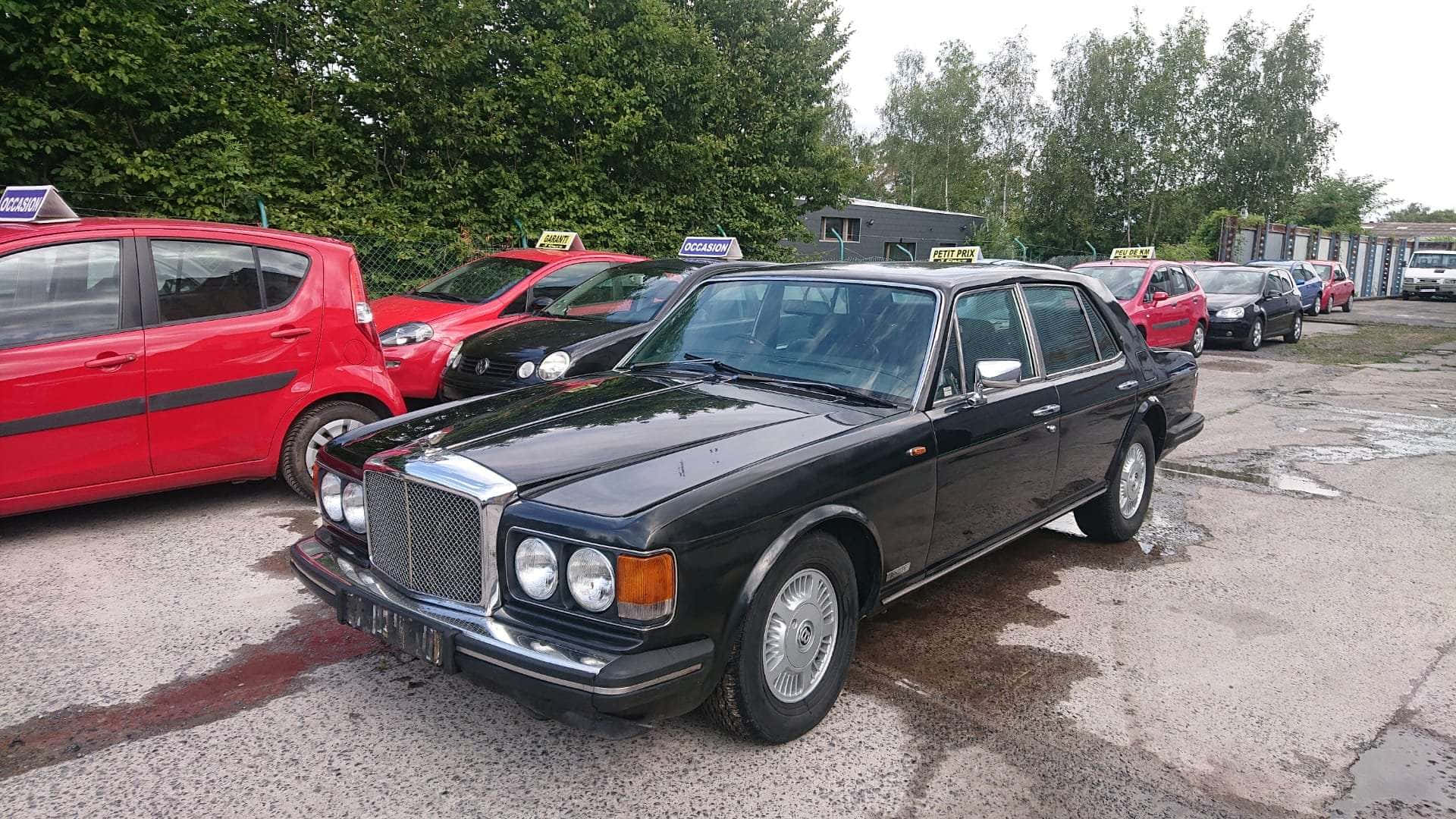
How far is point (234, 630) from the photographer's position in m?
4.02

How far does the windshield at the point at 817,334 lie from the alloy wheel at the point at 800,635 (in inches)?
34.8

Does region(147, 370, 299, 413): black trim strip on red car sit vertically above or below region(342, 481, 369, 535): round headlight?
above

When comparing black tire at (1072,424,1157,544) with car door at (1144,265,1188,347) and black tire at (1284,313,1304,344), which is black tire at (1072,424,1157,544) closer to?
car door at (1144,265,1188,347)

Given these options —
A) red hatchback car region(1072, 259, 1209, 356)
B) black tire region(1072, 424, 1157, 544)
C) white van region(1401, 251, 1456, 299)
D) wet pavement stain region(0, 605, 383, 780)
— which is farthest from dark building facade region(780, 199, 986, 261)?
wet pavement stain region(0, 605, 383, 780)

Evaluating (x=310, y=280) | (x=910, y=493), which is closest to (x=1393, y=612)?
(x=910, y=493)

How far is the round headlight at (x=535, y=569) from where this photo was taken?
2.72 metres

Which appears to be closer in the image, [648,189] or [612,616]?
[612,616]

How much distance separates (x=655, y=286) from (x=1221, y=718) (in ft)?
19.7

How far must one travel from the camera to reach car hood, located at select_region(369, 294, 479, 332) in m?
8.70

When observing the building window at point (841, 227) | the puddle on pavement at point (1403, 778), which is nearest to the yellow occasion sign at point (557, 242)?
the puddle on pavement at point (1403, 778)

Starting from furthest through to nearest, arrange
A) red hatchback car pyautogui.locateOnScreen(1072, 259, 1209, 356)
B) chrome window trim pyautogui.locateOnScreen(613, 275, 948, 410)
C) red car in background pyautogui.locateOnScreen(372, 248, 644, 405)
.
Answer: red hatchback car pyautogui.locateOnScreen(1072, 259, 1209, 356) < red car in background pyautogui.locateOnScreen(372, 248, 644, 405) < chrome window trim pyautogui.locateOnScreen(613, 275, 948, 410)

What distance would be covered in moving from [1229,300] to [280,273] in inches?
695

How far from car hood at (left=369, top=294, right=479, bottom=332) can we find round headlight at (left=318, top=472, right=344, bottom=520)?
17.4 feet

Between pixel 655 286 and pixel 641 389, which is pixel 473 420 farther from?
pixel 655 286
